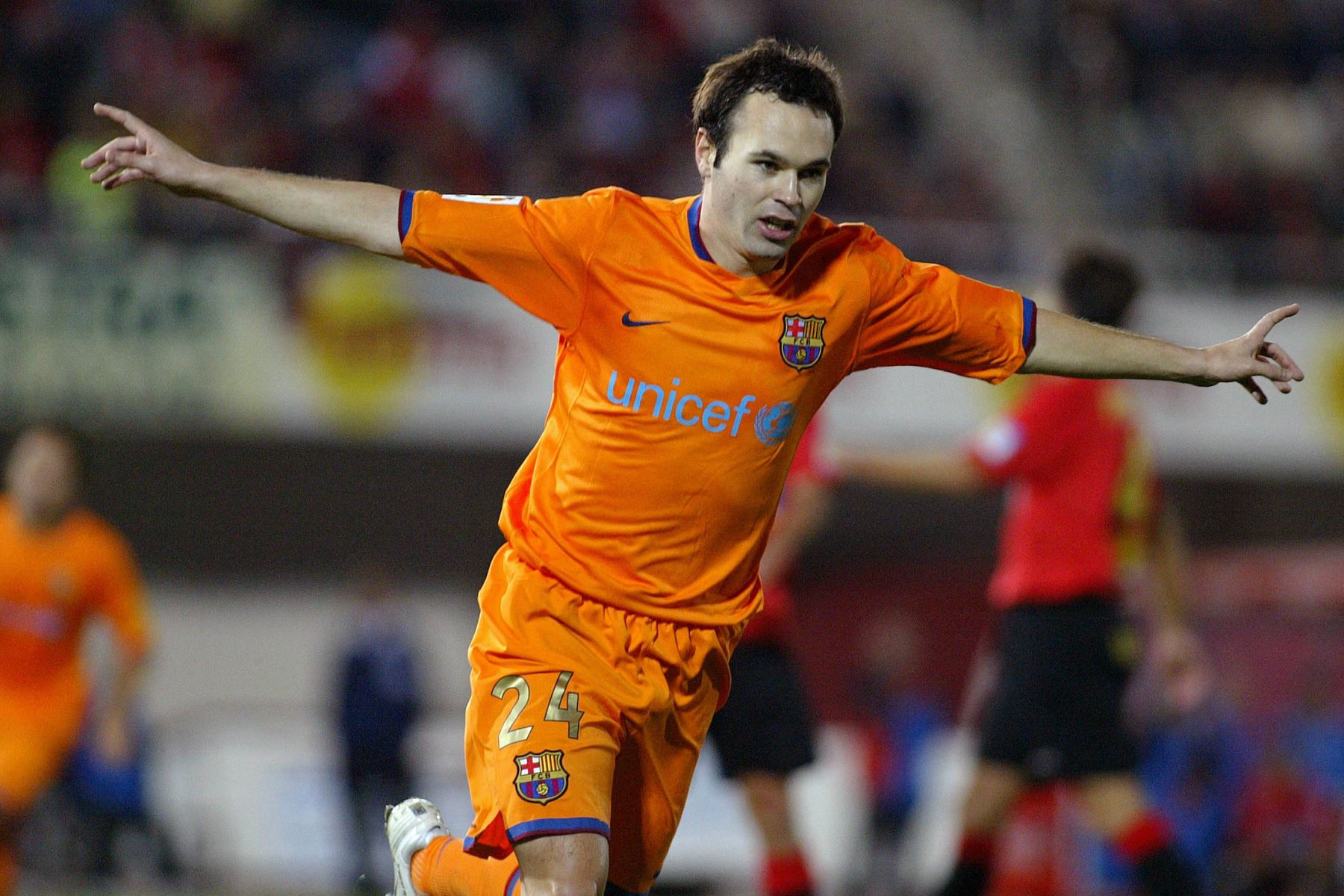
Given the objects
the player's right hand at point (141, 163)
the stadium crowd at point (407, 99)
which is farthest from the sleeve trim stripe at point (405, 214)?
the stadium crowd at point (407, 99)

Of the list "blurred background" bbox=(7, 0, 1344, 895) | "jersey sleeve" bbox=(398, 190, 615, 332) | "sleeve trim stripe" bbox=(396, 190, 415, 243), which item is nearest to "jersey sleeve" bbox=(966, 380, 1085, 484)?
"jersey sleeve" bbox=(398, 190, 615, 332)

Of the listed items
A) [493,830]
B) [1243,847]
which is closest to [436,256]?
[493,830]

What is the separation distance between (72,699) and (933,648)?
11.0 metres

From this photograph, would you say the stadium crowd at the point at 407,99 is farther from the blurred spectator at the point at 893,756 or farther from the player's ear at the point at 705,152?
the player's ear at the point at 705,152

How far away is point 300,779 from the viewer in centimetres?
1198

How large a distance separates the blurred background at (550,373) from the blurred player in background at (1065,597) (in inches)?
105

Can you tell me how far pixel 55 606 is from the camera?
739cm

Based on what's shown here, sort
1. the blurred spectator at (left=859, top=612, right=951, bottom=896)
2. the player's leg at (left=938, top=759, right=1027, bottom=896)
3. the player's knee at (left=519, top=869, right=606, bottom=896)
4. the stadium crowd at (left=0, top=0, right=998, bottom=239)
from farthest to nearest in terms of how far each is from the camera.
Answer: the stadium crowd at (left=0, top=0, right=998, bottom=239)
the blurred spectator at (left=859, top=612, right=951, bottom=896)
the player's leg at (left=938, top=759, right=1027, bottom=896)
the player's knee at (left=519, top=869, right=606, bottom=896)

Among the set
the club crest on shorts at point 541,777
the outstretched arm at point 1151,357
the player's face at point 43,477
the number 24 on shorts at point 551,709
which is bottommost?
the club crest on shorts at point 541,777

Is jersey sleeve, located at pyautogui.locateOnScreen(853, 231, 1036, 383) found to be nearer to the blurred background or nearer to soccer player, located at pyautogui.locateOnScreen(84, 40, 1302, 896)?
soccer player, located at pyautogui.locateOnScreen(84, 40, 1302, 896)

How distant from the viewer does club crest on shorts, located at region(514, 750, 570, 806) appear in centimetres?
384

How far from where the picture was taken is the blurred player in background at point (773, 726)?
603 centimetres

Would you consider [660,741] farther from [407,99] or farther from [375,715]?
[407,99]

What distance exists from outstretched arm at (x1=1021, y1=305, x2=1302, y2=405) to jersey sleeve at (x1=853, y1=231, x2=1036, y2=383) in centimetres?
6
